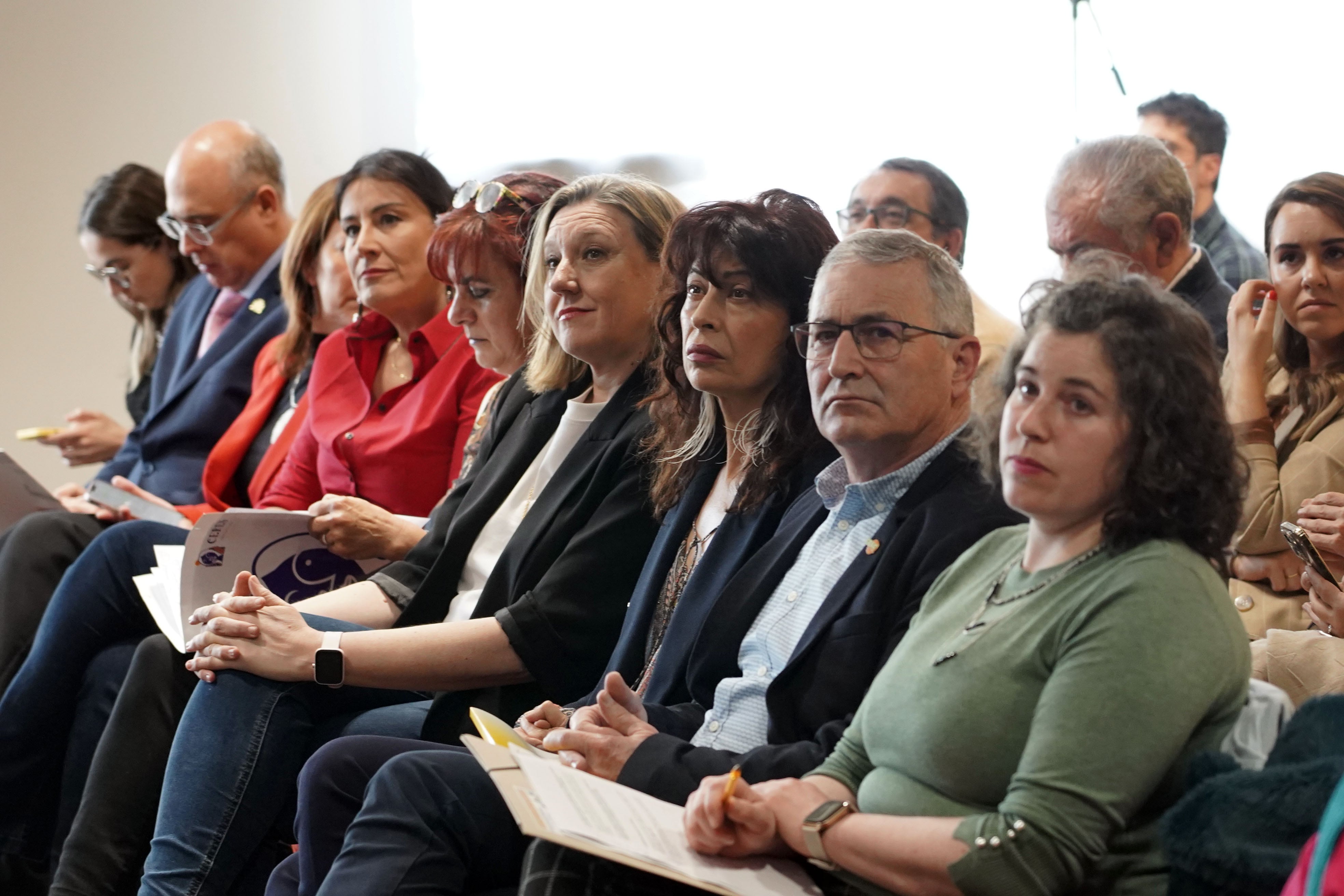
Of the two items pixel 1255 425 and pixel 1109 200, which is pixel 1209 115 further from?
pixel 1255 425

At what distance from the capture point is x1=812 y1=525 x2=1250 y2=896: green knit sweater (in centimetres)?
117

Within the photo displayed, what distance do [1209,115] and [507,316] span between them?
1709 mm

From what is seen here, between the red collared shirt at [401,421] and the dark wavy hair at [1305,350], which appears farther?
the red collared shirt at [401,421]

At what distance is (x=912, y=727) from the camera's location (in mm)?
1335

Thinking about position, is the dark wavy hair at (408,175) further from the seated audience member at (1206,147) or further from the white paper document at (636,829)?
the white paper document at (636,829)

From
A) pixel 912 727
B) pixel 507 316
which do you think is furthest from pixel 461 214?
pixel 912 727

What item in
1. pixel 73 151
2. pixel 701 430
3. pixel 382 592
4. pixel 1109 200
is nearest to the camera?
pixel 701 430

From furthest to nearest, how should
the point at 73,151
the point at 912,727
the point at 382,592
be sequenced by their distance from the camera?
the point at 73,151
the point at 382,592
the point at 912,727

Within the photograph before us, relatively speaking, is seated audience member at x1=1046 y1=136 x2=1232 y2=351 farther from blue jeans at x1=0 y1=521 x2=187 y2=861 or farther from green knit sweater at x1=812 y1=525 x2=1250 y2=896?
blue jeans at x1=0 y1=521 x2=187 y2=861

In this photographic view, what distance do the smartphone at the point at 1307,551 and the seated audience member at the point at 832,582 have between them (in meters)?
0.53

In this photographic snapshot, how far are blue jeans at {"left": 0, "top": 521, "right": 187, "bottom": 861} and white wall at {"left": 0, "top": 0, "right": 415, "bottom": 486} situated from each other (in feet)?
8.95

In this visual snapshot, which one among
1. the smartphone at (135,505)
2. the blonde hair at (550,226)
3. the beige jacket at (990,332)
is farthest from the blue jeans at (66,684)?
the beige jacket at (990,332)

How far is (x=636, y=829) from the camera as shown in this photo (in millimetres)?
1362

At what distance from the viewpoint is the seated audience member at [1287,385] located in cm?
214
